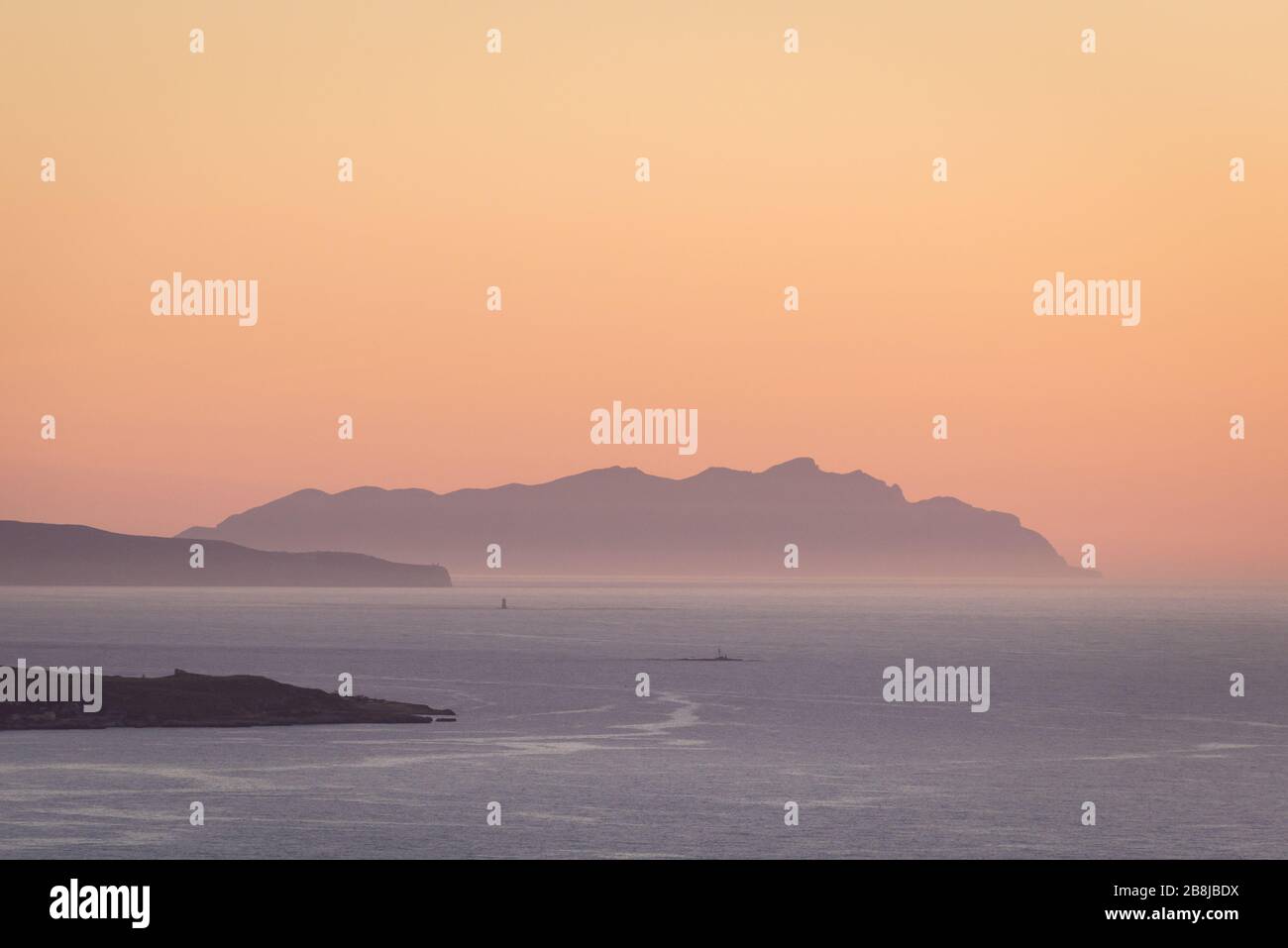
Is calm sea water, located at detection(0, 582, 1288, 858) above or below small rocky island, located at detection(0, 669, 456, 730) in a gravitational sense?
below

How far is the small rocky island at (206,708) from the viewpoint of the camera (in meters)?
124

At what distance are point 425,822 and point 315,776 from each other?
63.6ft

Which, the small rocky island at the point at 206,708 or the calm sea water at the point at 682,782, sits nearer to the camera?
the calm sea water at the point at 682,782

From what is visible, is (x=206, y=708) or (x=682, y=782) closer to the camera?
(x=682, y=782)

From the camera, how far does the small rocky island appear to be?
124062mm

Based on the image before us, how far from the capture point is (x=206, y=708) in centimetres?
12638

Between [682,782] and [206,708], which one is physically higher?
[206,708]

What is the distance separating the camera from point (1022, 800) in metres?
93.6

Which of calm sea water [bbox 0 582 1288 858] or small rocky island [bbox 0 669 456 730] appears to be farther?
small rocky island [bbox 0 669 456 730]

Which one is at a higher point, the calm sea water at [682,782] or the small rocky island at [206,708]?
the small rocky island at [206,708]
